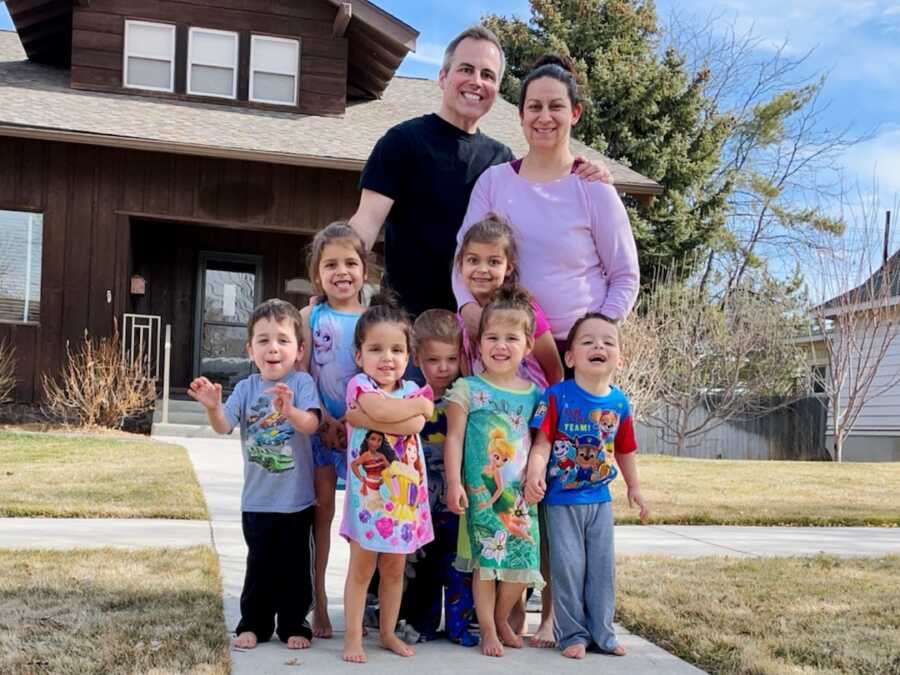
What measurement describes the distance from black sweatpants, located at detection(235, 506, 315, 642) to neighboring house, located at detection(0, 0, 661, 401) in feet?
30.8

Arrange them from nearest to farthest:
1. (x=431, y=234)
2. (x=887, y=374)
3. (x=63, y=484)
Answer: (x=431, y=234) < (x=63, y=484) < (x=887, y=374)

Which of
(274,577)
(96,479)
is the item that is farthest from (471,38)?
(96,479)

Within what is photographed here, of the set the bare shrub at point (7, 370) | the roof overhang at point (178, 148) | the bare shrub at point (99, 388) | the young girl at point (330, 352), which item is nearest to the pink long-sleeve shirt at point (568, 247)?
the young girl at point (330, 352)

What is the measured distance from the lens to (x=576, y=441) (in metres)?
3.33

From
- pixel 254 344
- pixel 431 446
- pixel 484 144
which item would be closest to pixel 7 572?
pixel 254 344

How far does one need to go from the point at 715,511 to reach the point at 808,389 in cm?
1553

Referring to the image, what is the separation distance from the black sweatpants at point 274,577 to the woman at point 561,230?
3.16 ft

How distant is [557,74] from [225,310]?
12.1m

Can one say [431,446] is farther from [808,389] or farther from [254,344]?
[808,389]

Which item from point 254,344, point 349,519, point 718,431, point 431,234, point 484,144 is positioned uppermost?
point 484,144

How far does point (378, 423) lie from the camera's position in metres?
3.12

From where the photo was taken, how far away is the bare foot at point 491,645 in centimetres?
322

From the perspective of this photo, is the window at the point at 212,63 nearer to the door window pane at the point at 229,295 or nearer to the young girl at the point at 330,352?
the door window pane at the point at 229,295

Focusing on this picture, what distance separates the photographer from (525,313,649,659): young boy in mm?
3305
